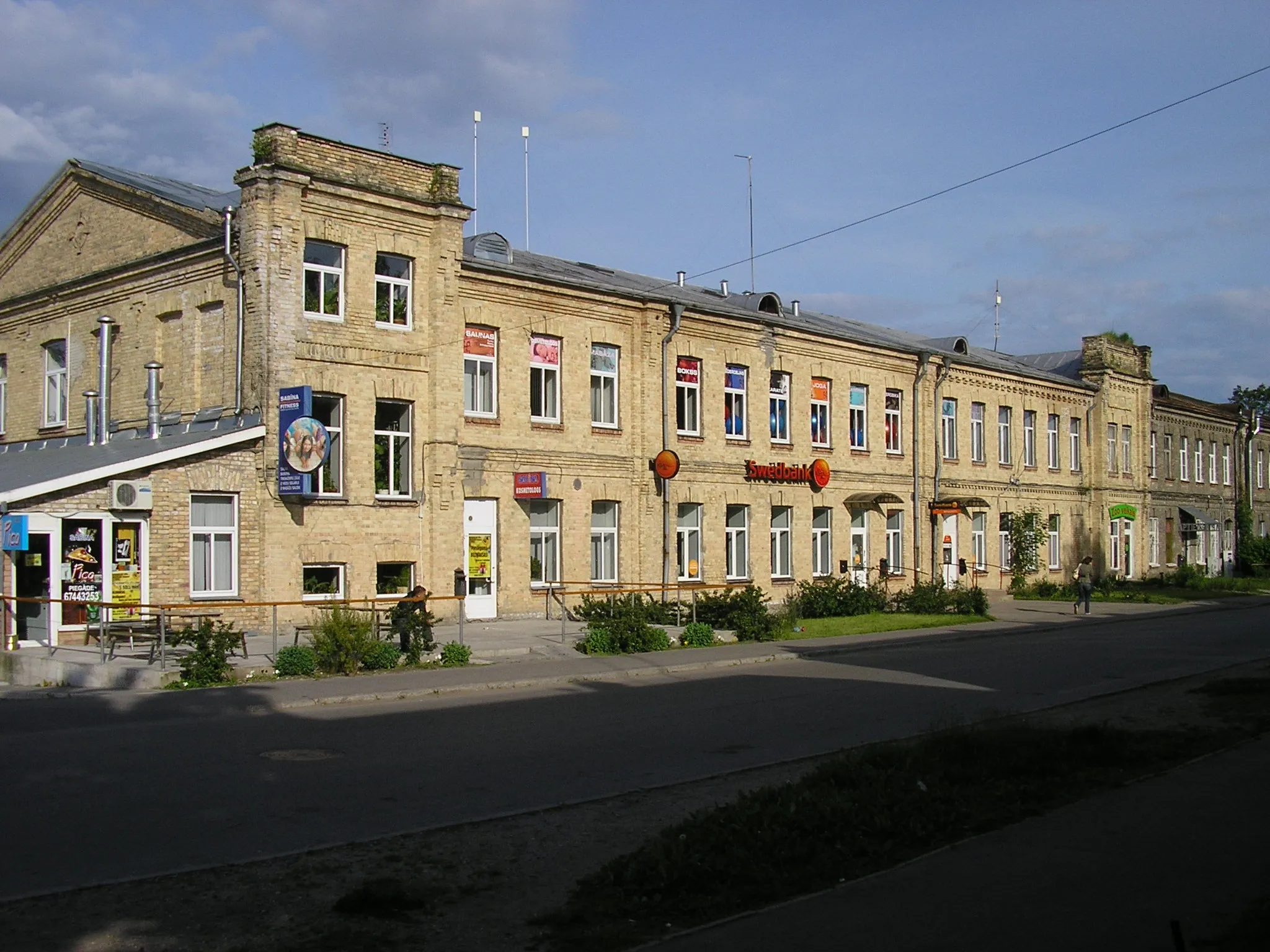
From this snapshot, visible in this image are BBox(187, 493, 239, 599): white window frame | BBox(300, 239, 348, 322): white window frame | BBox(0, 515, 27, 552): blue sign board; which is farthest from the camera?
BBox(300, 239, 348, 322): white window frame

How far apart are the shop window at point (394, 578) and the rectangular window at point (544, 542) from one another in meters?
3.43

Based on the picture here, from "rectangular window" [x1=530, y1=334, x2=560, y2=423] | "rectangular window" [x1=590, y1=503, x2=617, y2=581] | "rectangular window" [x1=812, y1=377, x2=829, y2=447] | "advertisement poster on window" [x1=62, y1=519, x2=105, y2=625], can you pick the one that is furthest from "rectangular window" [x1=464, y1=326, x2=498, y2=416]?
"rectangular window" [x1=812, y1=377, x2=829, y2=447]

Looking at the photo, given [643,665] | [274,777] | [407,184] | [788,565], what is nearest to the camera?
[274,777]

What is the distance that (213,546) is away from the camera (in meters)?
23.3

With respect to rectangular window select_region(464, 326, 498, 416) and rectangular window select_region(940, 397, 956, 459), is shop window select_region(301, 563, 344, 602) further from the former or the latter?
rectangular window select_region(940, 397, 956, 459)

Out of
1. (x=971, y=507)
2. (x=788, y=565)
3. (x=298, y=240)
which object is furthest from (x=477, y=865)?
(x=971, y=507)

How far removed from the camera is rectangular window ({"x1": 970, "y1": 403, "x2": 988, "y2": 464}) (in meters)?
43.7

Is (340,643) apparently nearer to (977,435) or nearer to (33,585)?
(33,585)

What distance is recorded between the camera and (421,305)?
85.8ft

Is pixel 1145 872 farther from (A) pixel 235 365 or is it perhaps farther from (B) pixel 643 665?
(A) pixel 235 365

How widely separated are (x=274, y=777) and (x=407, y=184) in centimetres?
1751

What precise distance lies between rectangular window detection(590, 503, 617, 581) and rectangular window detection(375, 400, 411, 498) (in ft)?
18.1

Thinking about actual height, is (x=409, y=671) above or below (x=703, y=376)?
below

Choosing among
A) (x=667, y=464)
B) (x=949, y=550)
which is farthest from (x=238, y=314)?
(x=949, y=550)
